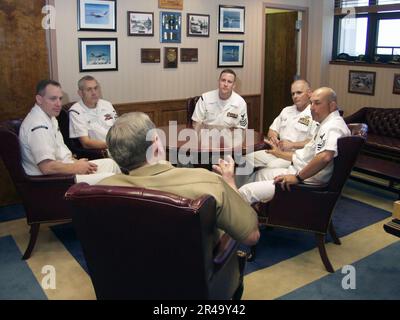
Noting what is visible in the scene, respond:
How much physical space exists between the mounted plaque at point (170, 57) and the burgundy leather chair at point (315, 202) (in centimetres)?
268

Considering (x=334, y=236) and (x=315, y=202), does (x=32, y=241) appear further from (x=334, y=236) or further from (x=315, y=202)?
(x=334, y=236)

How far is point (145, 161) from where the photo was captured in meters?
1.80

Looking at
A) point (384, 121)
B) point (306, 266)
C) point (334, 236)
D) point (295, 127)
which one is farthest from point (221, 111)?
point (384, 121)

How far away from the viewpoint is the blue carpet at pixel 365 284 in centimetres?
Result: 270

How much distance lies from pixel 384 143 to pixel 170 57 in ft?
8.63

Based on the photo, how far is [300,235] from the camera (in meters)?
3.62

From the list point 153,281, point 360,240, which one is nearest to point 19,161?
point 153,281

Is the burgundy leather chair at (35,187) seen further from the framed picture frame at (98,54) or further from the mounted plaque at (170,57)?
the mounted plaque at (170,57)

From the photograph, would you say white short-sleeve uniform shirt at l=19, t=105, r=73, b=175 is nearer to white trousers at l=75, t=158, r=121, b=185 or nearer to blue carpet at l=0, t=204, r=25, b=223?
white trousers at l=75, t=158, r=121, b=185

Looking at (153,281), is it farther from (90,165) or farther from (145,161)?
(90,165)

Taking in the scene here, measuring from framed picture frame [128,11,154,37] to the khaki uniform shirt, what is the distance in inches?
132

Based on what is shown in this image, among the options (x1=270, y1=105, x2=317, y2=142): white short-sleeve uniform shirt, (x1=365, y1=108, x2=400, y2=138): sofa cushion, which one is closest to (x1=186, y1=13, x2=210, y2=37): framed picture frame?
(x1=270, y1=105, x2=317, y2=142): white short-sleeve uniform shirt

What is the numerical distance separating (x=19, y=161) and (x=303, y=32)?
487cm

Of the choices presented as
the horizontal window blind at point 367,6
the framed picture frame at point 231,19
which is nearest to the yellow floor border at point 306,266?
the framed picture frame at point 231,19
